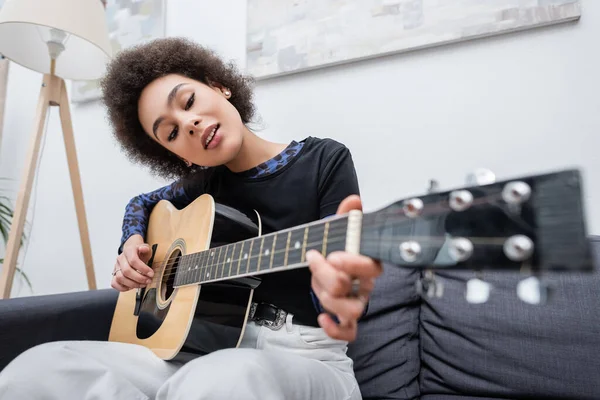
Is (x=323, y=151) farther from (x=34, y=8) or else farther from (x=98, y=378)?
(x=34, y=8)

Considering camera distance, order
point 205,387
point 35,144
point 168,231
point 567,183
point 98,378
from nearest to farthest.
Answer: point 567,183
point 205,387
point 98,378
point 168,231
point 35,144

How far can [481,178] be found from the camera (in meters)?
Result: 0.38

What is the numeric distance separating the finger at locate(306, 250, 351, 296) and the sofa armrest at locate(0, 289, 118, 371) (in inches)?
31.7

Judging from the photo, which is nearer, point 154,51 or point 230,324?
point 230,324

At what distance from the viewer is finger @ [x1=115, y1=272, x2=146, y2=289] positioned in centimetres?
100

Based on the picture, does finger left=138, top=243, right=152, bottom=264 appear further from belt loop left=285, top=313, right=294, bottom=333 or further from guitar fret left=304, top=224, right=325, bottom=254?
guitar fret left=304, top=224, right=325, bottom=254

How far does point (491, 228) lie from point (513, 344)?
0.73 metres

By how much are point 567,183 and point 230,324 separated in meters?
0.61

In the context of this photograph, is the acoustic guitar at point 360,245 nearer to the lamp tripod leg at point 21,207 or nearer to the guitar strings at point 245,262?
the guitar strings at point 245,262

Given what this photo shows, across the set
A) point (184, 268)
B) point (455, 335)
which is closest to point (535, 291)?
point (184, 268)

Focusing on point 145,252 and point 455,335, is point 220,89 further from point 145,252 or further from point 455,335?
point 455,335

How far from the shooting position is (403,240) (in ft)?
1.37

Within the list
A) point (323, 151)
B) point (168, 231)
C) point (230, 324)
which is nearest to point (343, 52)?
point (323, 151)

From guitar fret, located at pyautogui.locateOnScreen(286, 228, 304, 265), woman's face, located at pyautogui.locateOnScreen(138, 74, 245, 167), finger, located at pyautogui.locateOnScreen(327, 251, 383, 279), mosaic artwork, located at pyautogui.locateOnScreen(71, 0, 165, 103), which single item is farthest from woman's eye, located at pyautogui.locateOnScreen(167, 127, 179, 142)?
mosaic artwork, located at pyautogui.locateOnScreen(71, 0, 165, 103)
